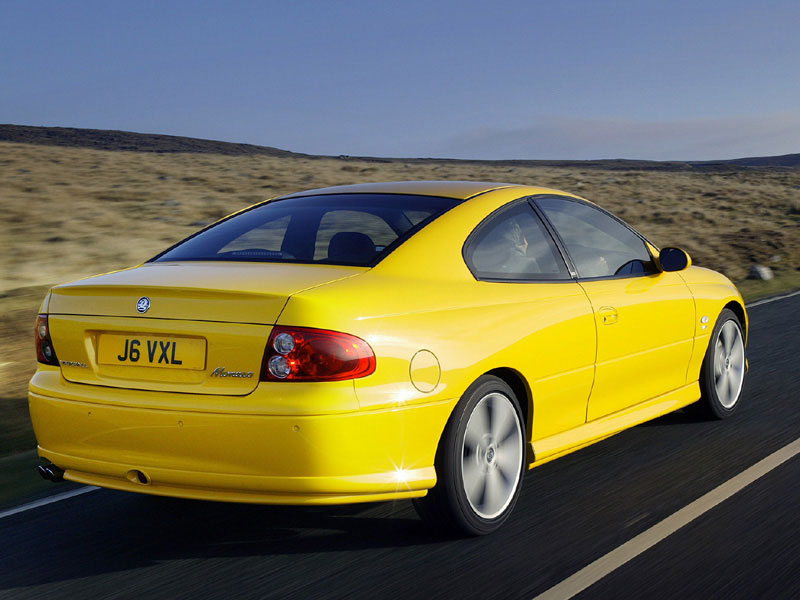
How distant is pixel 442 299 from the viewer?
4.34 meters

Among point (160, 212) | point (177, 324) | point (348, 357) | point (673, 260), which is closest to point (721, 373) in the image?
point (673, 260)

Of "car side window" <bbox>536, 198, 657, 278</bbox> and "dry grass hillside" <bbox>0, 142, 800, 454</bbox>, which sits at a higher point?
"car side window" <bbox>536, 198, 657, 278</bbox>

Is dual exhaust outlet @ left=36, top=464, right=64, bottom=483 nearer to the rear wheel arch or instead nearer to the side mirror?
the rear wheel arch

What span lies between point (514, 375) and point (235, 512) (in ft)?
4.92

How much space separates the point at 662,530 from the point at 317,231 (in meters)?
2.13

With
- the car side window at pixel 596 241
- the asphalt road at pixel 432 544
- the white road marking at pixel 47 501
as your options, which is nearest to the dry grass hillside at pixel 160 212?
the white road marking at pixel 47 501

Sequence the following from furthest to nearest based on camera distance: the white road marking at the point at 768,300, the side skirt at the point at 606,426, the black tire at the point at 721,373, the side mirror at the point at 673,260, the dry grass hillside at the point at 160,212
Result: the white road marking at the point at 768,300
the dry grass hillside at the point at 160,212
the black tire at the point at 721,373
the side mirror at the point at 673,260
the side skirt at the point at 606,426

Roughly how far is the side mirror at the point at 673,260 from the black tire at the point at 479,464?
174cm

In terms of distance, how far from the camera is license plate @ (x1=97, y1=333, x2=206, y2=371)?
3941 mm

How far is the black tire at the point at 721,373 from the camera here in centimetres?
647

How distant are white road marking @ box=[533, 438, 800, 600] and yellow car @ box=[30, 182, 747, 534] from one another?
593 mm

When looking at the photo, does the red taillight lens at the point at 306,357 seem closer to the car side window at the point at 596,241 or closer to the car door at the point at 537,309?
the car door at the point at 537,309

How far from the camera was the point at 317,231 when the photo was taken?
4984 millimetres

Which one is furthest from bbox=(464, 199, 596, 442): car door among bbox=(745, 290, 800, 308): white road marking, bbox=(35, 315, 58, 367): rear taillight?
bbox=(745, 290, 800, 308): white road marking
